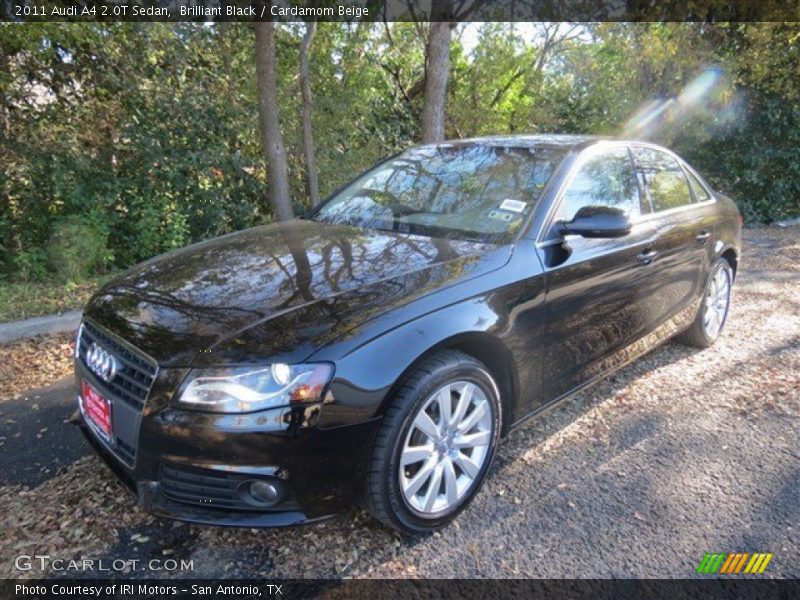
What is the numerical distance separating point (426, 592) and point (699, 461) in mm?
1698

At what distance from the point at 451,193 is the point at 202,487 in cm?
199

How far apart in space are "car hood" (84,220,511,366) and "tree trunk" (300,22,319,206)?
18.0ft

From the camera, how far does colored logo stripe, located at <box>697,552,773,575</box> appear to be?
2.22m

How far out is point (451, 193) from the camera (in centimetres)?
319

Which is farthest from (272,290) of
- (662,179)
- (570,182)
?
(662,179)

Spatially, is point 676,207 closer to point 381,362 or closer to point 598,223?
point 598,223

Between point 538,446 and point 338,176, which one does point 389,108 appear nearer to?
point 338,176

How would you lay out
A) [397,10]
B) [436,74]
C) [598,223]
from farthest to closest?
[397,10] < [436,74] < [598,223]

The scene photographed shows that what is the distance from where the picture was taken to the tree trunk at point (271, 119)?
269 inches

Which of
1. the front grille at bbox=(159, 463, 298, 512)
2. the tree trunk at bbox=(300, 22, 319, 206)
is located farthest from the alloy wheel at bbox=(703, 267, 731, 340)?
the tree trunk at bbox=(300, 22, 319, 206)

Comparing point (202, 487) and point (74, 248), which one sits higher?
point (74, 248)

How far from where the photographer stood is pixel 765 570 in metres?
2.22

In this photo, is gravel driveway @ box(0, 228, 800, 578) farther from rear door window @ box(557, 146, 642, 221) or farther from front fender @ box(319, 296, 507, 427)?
rear door window @ box(557, 146, 642, 221)

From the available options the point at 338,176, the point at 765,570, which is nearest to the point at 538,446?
the point at 765,570
